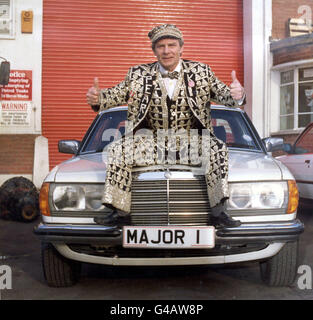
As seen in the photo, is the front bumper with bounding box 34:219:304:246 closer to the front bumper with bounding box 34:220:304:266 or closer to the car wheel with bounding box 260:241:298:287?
the front bumper with bounding box 34:220:304:266

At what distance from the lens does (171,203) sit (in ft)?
10.0

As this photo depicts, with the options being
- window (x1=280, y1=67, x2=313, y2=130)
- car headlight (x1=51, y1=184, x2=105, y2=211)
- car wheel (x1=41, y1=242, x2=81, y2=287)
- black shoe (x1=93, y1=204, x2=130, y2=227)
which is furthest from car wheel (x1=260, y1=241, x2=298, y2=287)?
window (x1=280, y1=67, x2=313, y2=130)

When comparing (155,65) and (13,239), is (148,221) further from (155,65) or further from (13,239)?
(13,239)

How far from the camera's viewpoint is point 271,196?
10.3 feet

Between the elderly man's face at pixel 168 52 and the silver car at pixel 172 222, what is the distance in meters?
0.91

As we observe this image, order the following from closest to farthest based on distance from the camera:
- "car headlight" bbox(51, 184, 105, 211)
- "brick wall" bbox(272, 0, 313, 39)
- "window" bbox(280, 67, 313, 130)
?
"car headlight" bbox(51, 184, 105, 211) < "window" bbox(280, 67, 313, 130) < "brick wall" bbox(272, 0, 313, 39)

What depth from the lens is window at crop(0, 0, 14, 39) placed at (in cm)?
1098

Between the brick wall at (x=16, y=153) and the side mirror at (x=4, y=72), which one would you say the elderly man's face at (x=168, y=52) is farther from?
A: the brick wall at (x=16, y=153)

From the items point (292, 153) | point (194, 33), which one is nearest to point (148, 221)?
point (292, 153)

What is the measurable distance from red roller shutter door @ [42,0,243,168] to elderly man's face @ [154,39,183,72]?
7.88 m

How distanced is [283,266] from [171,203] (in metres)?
0.96

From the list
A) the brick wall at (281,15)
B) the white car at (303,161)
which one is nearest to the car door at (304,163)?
the white car at (303,161)

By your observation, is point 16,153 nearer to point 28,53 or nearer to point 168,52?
point 28,53
